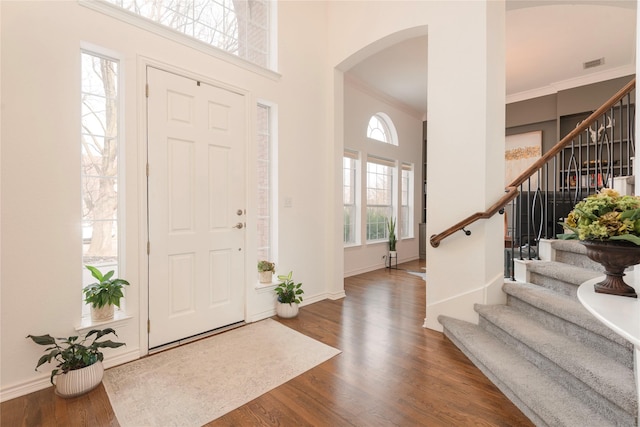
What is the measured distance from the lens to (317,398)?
1876 mm

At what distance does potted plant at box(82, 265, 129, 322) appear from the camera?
212cm

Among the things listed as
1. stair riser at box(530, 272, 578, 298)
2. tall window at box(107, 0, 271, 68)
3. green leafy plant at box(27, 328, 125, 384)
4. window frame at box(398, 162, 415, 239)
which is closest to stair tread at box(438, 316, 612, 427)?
stair riser at box(530, 272, 578, 298)

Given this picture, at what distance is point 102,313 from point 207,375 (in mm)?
911

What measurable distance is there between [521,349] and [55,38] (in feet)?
12.5

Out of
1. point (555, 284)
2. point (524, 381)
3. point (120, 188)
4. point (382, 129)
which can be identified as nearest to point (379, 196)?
point (382, 129)

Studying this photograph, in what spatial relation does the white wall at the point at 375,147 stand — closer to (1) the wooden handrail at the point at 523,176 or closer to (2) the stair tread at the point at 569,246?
(1) the wooden handrail at the point at 523,176

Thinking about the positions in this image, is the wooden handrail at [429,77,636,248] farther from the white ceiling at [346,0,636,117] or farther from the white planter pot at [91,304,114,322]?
the white planter pot at [91,304,114,322]

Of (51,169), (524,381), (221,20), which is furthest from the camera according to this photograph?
(221,20)

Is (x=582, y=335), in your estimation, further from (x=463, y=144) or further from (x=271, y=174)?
(x=271, y=174)

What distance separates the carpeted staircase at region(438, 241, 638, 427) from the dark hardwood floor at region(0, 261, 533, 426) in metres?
0.15

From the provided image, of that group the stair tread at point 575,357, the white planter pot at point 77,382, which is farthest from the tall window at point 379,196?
the white planter pot at point 77,382

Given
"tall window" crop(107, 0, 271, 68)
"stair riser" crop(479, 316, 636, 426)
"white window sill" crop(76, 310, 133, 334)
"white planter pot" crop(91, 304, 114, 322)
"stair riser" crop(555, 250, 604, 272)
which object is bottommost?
"stair riser" crop(479, 316, 636, 426)

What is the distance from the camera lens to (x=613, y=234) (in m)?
1.28

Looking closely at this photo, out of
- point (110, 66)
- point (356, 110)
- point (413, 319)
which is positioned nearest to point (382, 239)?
point (356, 110)
